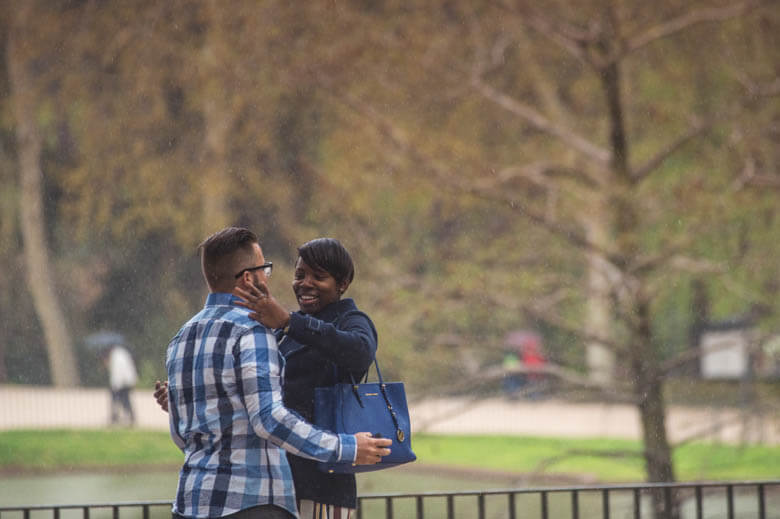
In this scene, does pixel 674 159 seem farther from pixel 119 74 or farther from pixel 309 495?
pixel 309 495

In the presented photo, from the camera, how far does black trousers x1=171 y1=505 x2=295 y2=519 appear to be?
8.95 ft

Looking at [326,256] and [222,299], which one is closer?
[222,299]

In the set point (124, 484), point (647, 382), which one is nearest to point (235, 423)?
point (647, 382)

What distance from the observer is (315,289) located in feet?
9.89

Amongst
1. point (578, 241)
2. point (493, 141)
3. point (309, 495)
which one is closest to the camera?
point (309, 495)

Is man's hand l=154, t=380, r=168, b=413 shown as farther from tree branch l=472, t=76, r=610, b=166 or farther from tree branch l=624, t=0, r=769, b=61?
tree branch l=472, t=76, r=610, b=166

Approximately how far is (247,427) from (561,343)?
24340mm

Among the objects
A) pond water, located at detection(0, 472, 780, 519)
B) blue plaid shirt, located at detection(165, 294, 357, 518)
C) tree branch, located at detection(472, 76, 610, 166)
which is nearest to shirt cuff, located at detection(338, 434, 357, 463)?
blue plaid shirt, located at detection(165, 294, 357, 518)

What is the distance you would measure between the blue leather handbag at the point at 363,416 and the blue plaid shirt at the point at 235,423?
0.09 metres

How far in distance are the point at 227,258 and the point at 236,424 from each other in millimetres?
Result: 401

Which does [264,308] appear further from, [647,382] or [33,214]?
[33,214]

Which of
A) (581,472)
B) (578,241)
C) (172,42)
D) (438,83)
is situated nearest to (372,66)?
(438,83)

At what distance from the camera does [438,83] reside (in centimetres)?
1388

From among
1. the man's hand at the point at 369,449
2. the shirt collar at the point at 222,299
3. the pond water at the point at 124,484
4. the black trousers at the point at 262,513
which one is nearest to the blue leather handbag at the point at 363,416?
the man's hand at the point at 369,449
